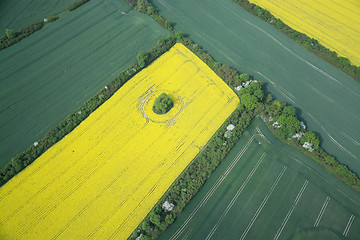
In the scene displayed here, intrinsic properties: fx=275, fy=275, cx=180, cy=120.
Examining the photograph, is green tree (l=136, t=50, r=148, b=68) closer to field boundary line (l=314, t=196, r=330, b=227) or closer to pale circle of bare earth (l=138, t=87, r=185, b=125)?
pale circle of bare earth (l=138, t=87, r=185, b=125)

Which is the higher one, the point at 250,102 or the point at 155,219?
the point at 250,102

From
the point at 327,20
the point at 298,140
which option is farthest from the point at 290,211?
the point at 327,20

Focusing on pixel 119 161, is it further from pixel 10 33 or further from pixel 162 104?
pixel 10 33

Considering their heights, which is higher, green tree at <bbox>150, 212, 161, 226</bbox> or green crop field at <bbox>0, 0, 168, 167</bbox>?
green crop field at <bbox>0, 0, 168, 167</bbox>

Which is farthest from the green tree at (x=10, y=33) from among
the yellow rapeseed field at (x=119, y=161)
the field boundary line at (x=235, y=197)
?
the field boundary line at (x=235, y=197)

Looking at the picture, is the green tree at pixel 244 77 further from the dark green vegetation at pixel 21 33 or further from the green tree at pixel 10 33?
the green tree at pixel 10 33

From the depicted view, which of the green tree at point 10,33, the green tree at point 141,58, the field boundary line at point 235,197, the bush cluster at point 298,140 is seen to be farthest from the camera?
the green tree at point 10,33

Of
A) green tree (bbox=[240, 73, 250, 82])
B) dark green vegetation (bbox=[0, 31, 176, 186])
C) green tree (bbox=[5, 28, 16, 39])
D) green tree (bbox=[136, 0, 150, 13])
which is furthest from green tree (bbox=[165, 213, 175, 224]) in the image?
green tree (bbox=[5, 28, 16, 39])
